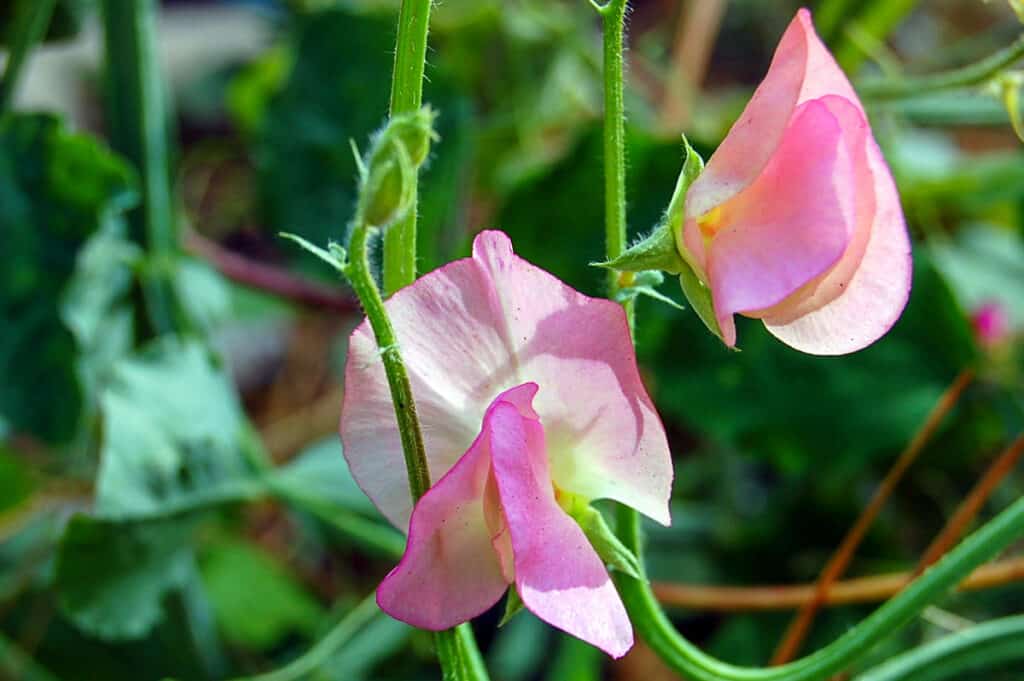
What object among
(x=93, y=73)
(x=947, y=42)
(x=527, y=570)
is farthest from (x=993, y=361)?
(x=93, y=73)

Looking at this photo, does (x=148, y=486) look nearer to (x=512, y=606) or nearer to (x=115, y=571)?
(x=115, y=571)

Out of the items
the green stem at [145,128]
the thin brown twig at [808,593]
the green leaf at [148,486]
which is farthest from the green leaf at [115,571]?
the thin brown twig at [808,593]

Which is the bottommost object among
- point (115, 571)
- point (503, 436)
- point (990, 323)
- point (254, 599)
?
point (254, 599)

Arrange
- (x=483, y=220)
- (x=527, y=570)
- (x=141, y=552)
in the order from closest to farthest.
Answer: (x=527, y=570) < (x=141, y=552) < (x=483, y=220)

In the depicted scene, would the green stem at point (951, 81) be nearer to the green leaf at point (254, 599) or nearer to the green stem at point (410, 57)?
the green stem at point (410, 57)

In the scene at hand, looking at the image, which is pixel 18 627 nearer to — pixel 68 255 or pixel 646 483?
pixel 68 255

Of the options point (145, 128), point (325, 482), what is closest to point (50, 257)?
point (145, 128)
